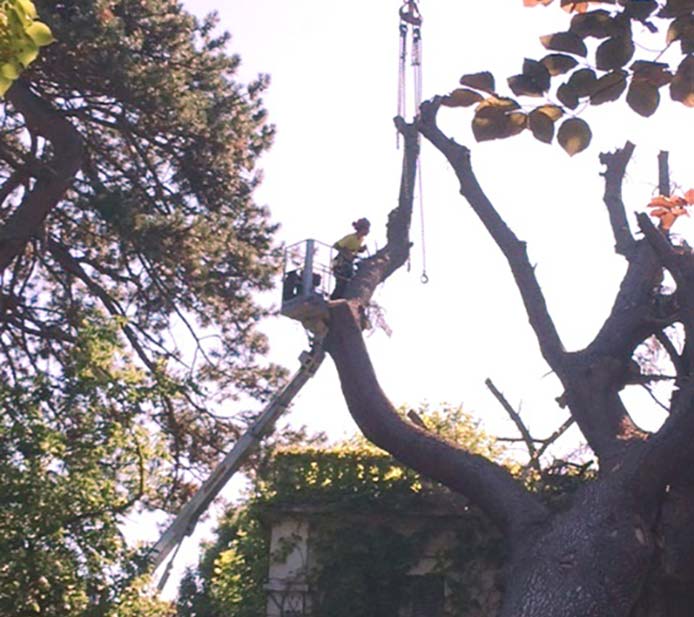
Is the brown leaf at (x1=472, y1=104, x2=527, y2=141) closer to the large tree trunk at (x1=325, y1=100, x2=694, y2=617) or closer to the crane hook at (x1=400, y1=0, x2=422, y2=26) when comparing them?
the large tree trunk at (x1=325, y1=100, x2=694, y2=617)

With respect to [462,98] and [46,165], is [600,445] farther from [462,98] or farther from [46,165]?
[46,165]

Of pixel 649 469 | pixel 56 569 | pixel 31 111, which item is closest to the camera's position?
pixel 649 469

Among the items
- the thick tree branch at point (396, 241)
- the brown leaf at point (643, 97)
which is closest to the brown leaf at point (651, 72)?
the brown leaf at point (643, 97)

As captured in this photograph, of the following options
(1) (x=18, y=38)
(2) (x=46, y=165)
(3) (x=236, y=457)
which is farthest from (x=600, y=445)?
(2) (x=46, y=165)

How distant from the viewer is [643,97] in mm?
3545

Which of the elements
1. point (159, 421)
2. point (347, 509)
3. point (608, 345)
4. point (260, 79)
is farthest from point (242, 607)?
point (260, 79)

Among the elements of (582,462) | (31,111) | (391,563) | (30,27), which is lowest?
(30,27)

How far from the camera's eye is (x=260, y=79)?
17.3m

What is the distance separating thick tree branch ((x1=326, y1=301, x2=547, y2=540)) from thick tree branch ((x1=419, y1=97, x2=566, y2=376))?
4.04ft

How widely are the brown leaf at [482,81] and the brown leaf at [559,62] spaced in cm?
16

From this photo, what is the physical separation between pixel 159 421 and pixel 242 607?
8.21 ft

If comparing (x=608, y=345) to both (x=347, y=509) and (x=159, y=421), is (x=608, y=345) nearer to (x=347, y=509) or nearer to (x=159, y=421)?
(x=347, y=509)

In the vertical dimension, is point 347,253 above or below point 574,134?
above

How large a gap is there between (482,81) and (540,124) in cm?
22
